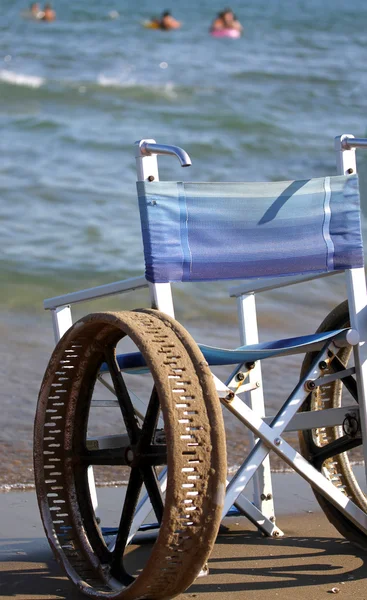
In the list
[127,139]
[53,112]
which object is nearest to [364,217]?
[127,139]

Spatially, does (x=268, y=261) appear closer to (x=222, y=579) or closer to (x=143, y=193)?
(x=143, y=193)

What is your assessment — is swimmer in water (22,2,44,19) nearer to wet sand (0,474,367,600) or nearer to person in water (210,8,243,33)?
person in water (210,8,243,33)

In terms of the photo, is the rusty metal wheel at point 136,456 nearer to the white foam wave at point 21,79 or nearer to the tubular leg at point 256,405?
the tubular leg at point 256,405

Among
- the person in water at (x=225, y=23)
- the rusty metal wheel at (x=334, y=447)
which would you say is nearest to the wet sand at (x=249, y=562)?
the rusty metal wheel at (x=334, y=447)

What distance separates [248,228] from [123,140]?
446 inches

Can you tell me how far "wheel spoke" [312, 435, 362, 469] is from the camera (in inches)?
118

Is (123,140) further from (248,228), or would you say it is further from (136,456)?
(136,456)

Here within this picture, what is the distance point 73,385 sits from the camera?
293 cm

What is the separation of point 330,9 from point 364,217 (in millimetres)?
39131

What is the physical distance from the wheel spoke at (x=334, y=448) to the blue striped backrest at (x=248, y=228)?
539 millimetres

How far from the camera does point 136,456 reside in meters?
2.65

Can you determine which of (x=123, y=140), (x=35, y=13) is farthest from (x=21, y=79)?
(x=35, y=13)

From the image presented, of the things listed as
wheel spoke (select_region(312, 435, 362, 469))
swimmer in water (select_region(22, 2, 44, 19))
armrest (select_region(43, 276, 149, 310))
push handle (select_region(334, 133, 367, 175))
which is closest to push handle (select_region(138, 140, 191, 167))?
armrest (select_region(43, 276, 149, 310))

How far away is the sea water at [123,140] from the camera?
6984 mm
